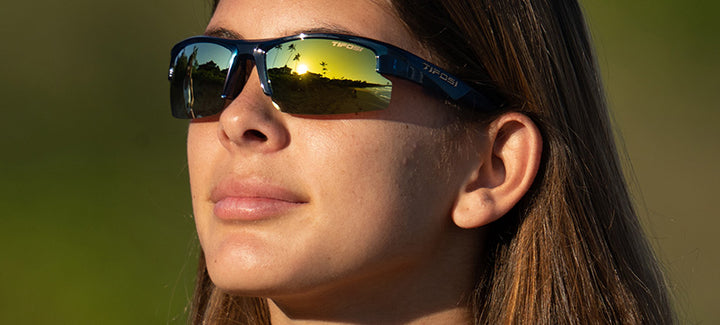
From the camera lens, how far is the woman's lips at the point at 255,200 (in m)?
2.39

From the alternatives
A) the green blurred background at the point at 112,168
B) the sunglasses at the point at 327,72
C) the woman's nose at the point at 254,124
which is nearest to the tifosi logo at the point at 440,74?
the sunglasses at the point at 327,72

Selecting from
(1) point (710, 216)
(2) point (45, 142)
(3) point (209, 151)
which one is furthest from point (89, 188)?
(1) point (710, 216)

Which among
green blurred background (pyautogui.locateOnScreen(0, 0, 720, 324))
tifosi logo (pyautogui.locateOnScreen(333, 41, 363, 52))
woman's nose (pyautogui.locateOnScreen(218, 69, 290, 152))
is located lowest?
green blurred background (pyautogui.locateOnScreen(0, 0, 720, 324))

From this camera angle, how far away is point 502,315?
2.70m

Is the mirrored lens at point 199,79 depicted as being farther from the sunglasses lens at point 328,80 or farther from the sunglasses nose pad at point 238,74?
the sunglasses lens at point 328,80

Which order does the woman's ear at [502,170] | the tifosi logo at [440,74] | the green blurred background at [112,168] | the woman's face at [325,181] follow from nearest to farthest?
1. the woman's face at [325,181]
2. the tifosi logo at [440,74]
3. the woman's ear at [502,170]
4. the green blurred background at [112,168]

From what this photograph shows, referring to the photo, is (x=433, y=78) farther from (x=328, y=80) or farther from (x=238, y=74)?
(x=238, y=74)

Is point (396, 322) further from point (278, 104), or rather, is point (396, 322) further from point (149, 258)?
point (149, 258)

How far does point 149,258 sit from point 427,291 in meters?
4.58

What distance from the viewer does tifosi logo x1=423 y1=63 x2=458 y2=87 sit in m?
2.48

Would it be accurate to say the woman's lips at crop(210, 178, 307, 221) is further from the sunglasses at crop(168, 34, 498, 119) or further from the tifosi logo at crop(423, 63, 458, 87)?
the tifosi logo at crop(423, 63, 458, 87)

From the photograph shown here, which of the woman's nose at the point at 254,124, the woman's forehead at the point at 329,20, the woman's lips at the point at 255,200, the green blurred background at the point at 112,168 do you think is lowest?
the green blurred background at the point at 112,168

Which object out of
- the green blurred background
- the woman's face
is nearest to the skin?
the woman's face

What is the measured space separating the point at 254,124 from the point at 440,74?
1.78 ft
